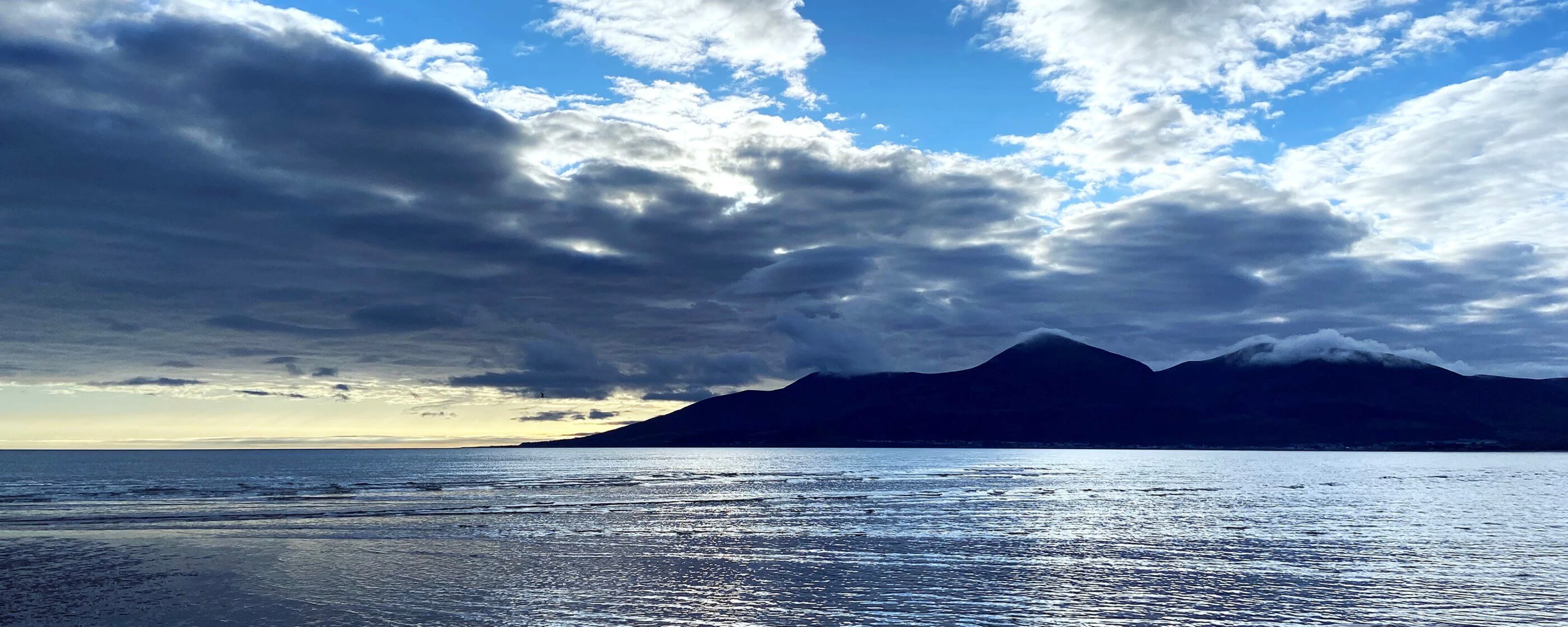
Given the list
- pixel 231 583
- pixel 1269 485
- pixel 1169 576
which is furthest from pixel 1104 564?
pixel 1269 485

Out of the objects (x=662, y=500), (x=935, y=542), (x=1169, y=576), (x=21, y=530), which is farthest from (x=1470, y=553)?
(x=21, y=530)

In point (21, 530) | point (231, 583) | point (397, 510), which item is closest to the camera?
point (231, 583)

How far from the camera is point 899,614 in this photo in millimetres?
43125

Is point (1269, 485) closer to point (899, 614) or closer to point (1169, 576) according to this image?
point (1169, 576)

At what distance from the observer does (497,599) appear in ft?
156

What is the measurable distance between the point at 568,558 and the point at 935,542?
26.3 meters

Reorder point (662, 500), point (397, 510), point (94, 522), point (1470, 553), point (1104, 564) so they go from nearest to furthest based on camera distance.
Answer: point (1104, 564), point (1470, 553), point (94, 522), point (397, 510), point (662, 500)

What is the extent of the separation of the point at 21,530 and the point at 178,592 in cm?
4404

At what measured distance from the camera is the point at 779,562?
6116 cm

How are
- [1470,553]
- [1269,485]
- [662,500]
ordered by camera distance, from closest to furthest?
1. [1470,553]
2. [662,500]
3. [1269,485]

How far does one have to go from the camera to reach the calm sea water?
43.9 meters

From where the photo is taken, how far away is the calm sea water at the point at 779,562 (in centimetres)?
4388

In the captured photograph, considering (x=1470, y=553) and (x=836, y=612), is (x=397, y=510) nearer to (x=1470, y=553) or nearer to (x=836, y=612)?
(x=836, y=612)

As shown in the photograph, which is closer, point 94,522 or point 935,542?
point 935,542
